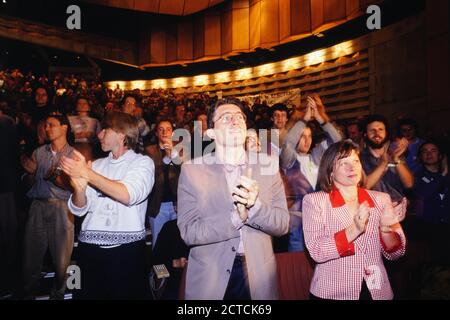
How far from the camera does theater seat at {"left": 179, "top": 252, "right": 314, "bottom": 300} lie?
2.22 metres

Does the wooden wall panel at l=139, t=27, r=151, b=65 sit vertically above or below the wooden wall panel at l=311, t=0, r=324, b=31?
above

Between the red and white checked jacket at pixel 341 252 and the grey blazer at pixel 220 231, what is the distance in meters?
0.18

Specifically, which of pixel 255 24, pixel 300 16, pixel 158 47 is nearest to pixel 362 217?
pixel 300 16

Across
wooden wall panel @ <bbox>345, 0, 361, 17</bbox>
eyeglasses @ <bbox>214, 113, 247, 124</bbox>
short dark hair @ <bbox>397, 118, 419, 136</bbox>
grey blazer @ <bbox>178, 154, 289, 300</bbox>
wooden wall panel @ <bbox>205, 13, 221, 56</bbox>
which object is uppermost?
wooden wall panel @ <bbox>205, 13, 221, 56</bbox>

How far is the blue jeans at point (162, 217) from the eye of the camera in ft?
12.5

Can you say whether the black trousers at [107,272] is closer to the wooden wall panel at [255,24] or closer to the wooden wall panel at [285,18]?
the wooden wall panel at [285,18]

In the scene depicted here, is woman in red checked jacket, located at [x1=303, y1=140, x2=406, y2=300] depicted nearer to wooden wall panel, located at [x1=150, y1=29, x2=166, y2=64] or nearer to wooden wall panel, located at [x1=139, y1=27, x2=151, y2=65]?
wooden wall panel, located at [x1=150, y1=29, x2=166, y2=64]

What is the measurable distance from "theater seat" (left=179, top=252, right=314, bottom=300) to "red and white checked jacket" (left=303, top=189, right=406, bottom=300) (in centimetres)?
17

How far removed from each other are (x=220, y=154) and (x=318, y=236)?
2.25 ft

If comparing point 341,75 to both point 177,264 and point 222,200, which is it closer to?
point 177,264

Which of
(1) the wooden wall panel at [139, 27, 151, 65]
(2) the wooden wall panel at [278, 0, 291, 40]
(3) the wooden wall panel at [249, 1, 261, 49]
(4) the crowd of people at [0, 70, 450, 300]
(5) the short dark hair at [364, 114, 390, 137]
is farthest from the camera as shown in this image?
(1) the wooden wall panel at [139, 27, 151, 65]

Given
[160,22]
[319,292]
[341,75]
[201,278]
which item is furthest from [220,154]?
[160,22]

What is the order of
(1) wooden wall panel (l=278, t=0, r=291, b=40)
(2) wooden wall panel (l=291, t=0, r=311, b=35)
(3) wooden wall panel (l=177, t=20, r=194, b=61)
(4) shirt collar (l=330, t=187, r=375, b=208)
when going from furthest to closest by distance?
(3) wooden wall panel (l=177, t=20, r=194, b=61) → (1) wooden wall panel (l=278, t=0, r=291, b=40) → (2) wooden wall panel (l=291, t=0, r=311, b=35) → (4) shirt collar (l=330, t=187, r=375, b=208)

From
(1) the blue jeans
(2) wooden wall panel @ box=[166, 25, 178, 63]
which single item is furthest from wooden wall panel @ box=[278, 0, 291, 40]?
(1) the blue jeans
